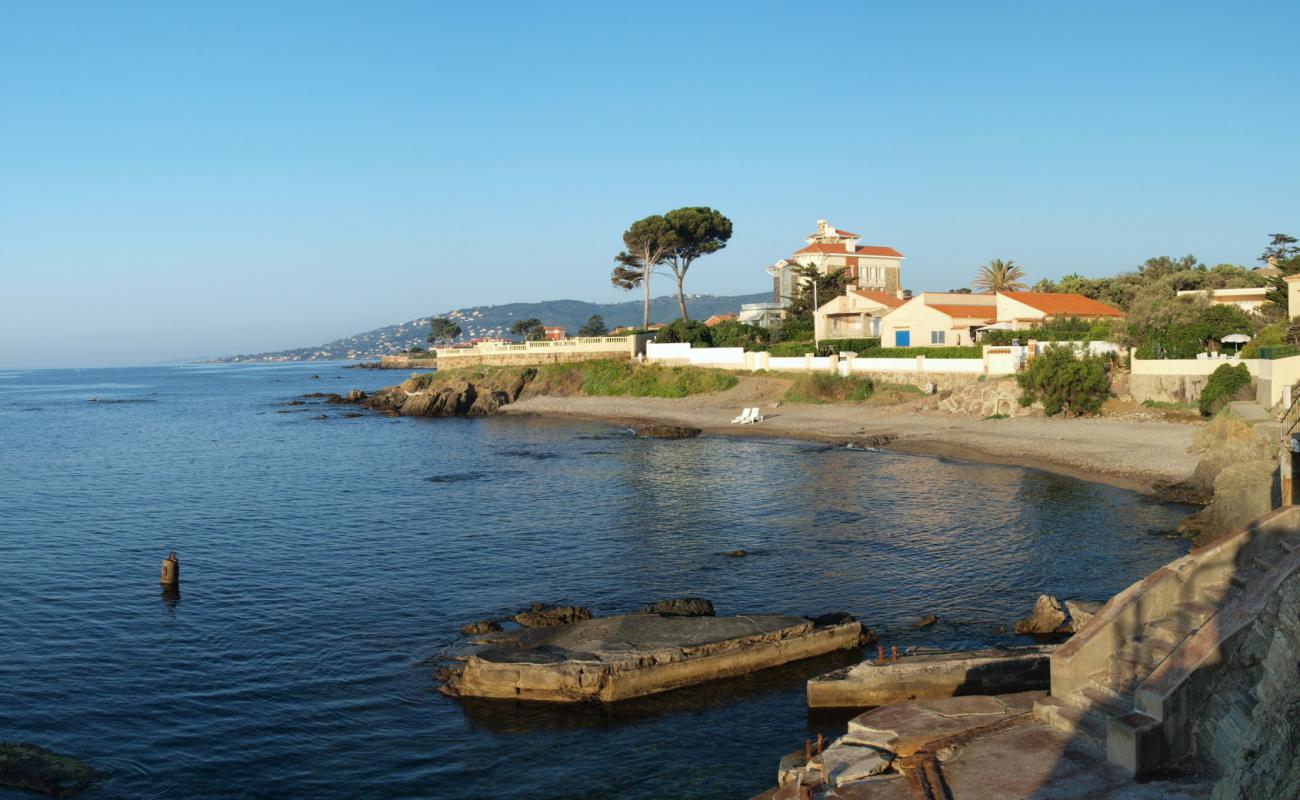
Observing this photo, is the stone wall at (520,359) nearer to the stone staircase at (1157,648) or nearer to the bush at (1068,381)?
the bush at (1068,381)

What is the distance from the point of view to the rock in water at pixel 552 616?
70.7ft

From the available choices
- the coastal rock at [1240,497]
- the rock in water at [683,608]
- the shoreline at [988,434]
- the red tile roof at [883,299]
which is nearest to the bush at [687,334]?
the shoreline at [988,434]

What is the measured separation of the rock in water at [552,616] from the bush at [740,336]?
2388 inches

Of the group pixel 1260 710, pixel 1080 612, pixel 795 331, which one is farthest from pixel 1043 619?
pixel 795 331

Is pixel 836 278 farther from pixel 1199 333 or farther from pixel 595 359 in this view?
A: pixel 1199 333

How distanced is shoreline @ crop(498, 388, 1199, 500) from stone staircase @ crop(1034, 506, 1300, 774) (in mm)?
23417

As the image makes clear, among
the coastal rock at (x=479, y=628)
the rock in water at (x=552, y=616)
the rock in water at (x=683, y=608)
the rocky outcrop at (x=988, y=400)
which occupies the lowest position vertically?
the coastal rock at (x=479, y=628)

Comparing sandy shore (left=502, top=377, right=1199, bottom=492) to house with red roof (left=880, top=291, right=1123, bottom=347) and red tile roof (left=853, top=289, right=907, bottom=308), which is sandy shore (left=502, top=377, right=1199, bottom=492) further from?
red tile roof (left=853, top=289, right=907, bottom=308)

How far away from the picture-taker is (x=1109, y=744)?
11031mm

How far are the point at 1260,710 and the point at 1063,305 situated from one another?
6386 cm

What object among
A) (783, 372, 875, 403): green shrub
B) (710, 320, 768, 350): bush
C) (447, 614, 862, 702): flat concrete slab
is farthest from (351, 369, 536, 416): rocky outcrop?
(447, 614, 862, 702): flat concrete slab

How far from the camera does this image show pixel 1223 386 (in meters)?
43.4

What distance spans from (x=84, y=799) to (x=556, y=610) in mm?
10004

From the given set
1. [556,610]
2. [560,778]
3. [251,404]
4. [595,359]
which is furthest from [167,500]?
[251,404]
